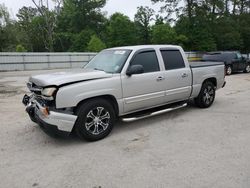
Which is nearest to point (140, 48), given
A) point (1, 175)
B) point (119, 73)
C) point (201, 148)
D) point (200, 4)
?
point (119, 73)

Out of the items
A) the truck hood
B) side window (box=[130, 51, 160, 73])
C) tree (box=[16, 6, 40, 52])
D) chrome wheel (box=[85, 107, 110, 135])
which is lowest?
chrome wheel (box=[85, 107, 110, 135])

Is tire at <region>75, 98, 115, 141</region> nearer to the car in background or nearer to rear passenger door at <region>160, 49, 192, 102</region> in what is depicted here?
rear passenger door at <region>160, 49, 192, 102</region>

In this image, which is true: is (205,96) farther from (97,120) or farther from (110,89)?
→ (97,120)

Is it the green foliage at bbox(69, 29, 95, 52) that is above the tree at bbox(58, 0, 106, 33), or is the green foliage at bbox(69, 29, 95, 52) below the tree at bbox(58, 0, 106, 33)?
below

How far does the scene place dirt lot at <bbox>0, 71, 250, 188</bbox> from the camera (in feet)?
11.1

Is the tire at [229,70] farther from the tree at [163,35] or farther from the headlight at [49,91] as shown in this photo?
the tree at [163,35]

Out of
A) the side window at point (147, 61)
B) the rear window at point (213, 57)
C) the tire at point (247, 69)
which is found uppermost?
the rear window at point (213, 57)

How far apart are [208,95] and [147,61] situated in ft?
8.62

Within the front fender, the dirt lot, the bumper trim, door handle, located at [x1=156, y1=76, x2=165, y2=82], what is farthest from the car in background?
the bumper trim

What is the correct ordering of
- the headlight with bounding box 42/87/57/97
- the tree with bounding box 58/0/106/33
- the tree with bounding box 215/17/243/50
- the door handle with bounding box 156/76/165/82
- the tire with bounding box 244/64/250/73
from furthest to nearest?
the tree with bounding box 58/0/106/33
the tree with bounding box 215/17/243/50
the tire with bounding box 244/64/250/73
the door handle with bounding box 156/76/165/82
the headlight with bounding box 42/87/57/97

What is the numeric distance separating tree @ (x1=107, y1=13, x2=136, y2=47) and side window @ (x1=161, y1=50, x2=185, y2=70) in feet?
113

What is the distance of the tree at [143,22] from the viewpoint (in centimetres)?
4480

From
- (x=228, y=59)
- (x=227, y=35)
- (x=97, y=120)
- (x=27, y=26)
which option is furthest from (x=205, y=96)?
(x=27, y=26)

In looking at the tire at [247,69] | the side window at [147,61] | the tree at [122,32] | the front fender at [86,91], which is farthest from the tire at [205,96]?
the tree at [122,32]
